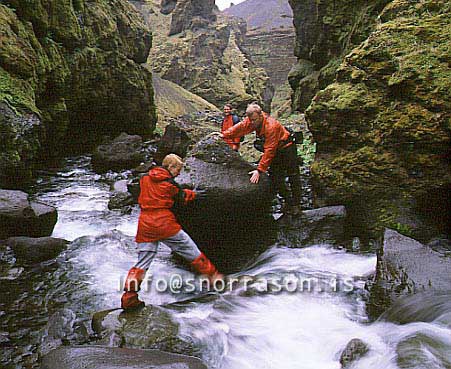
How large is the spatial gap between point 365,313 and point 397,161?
2881 mm

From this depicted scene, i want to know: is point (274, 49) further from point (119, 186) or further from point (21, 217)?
point (21, 217)

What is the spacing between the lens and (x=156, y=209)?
5.48 m

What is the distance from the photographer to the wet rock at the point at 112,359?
405 centimetres

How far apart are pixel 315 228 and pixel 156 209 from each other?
3.16 meters

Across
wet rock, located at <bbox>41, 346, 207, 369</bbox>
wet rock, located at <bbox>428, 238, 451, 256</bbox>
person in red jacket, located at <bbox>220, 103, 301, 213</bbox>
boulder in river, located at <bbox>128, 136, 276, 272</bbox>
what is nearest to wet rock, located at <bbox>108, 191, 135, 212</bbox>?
boulder in river, located at <bbox>128, 136, 276, 272</bbox>

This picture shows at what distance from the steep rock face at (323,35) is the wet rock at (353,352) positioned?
11.9 meters

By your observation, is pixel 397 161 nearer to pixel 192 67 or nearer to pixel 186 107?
pixel 186 107

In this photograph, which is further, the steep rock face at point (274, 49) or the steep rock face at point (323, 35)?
the steep rock face at point (274, 49)

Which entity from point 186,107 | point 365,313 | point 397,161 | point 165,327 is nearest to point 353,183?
point 397,161

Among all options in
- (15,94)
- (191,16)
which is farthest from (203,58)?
(15,94)

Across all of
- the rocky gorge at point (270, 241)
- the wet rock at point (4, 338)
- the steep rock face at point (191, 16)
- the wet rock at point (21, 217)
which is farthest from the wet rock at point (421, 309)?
the steep rock face at point (191, 16)

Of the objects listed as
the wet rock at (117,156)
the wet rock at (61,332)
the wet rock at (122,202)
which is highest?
the wet rock at (117,156)

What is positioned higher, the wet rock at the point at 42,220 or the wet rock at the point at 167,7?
the wet rock at the point at 167,7

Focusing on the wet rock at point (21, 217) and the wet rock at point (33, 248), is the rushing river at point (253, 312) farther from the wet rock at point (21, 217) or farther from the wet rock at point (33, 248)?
the wet rock at point (21, 217)
